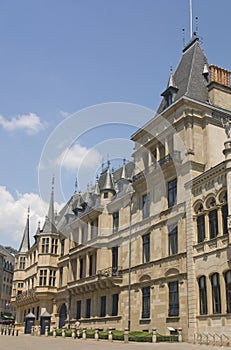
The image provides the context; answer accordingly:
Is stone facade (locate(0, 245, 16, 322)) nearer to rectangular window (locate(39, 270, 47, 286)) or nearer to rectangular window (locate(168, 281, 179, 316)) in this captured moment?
rectangular window (locate(39, 270, 47, 286))

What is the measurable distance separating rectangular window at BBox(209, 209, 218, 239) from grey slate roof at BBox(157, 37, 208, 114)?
37.7 feet

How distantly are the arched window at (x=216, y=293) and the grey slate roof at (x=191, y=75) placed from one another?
15882mm

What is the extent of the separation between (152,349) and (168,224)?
1428 cm

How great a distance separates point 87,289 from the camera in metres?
49.2

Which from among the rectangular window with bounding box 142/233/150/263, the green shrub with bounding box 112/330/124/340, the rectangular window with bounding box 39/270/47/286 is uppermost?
the rectangular window with bounding box 142/233/150/263

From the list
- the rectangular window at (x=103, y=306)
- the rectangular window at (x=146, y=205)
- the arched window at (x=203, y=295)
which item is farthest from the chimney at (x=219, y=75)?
the rectangular window at (x=103, y=306)

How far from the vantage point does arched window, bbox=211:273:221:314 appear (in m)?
30.0

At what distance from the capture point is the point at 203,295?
31609 millimetres

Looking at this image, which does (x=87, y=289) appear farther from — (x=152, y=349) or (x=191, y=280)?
(x=152, y=349)

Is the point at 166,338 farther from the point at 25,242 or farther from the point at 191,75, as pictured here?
the point at 25,242

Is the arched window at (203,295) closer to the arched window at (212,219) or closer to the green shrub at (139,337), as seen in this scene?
the arched window at (212,219)

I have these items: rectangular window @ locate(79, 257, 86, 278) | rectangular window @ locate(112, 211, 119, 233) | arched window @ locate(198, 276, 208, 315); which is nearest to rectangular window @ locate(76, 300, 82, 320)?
rectangular window @ locate(79, 257, 86, 278)

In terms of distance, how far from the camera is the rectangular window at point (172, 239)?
118 ft

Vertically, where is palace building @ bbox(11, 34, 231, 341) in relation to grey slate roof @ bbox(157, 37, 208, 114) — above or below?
below
